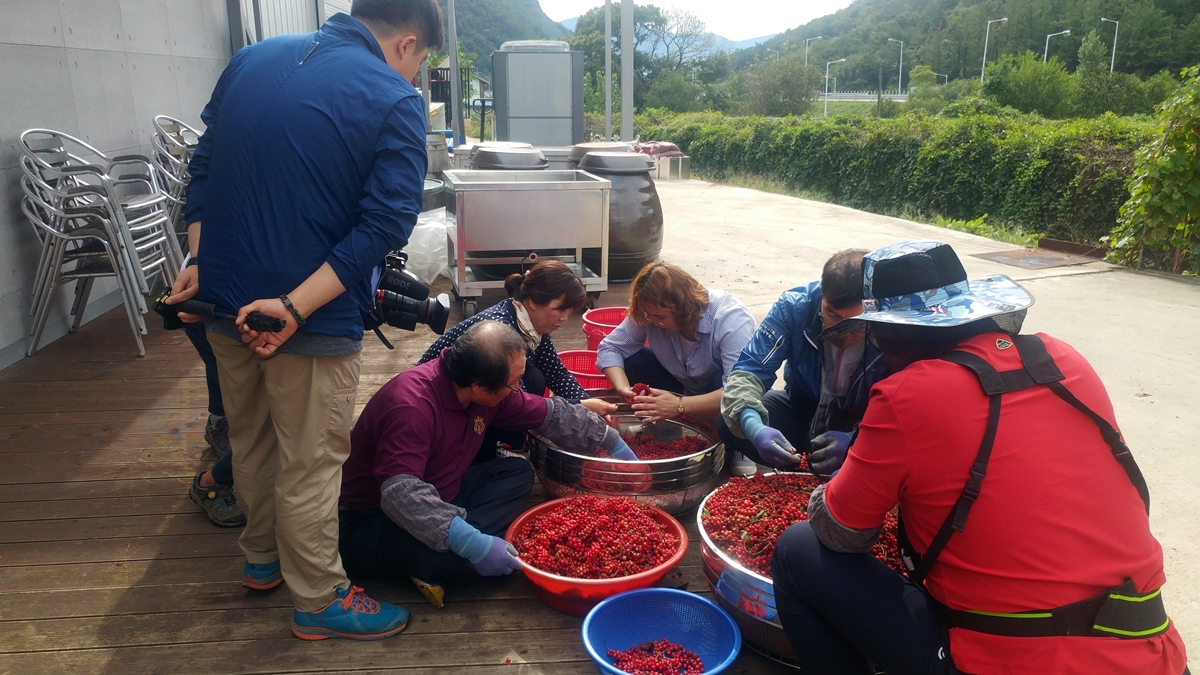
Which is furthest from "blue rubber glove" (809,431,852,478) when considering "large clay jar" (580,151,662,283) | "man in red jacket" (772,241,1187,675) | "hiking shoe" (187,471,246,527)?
"large clay jar" (580,151,662,283)

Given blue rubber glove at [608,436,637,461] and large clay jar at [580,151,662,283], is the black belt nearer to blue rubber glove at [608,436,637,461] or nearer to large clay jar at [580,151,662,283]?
blue rubber glove at [608,436,637,461]

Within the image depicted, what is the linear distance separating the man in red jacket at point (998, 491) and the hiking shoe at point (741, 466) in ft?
5.16

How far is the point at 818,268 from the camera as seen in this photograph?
7.81m

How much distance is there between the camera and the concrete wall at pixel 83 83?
14.0ft

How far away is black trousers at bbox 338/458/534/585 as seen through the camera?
90.5 inches

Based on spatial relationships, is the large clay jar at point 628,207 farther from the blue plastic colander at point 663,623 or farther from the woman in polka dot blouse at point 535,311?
the blue plastic colander at point 663,623

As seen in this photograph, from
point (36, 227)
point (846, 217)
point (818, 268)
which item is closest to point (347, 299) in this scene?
point (36, 227)

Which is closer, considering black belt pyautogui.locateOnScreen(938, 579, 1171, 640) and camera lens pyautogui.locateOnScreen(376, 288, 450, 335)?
black belt pyautogui.locateOnScreen(938, 579, 1171, 640)

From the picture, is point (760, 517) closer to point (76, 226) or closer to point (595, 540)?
point (595, 540)

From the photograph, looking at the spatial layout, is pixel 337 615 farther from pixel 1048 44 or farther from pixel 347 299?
pixel 1048 44

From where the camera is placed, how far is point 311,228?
193cm

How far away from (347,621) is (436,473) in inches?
18.6

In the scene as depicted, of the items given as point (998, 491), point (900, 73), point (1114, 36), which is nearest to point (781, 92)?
point (1114, 36)

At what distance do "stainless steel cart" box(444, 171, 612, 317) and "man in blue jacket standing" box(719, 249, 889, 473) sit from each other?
242cm
